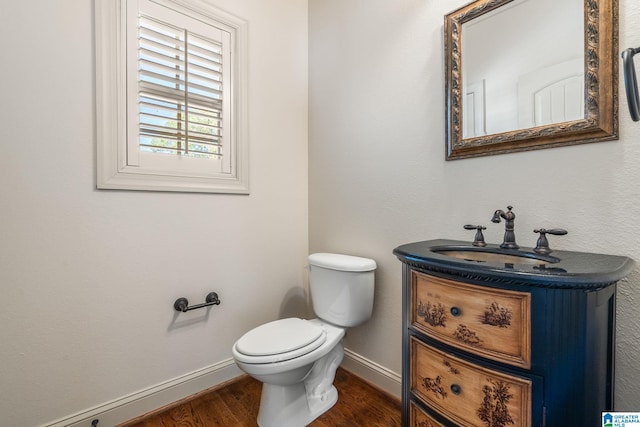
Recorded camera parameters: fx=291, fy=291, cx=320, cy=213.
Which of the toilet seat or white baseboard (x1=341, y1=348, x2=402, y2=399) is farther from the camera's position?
white baseboard (x1=341, y1=348, x2=402, y2=399)

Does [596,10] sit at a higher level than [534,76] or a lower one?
higher

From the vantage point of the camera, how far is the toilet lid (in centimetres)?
125

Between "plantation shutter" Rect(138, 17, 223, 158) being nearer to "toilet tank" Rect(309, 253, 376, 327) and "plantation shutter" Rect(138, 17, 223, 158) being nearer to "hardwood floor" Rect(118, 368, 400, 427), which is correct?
"toilet tank" Rect(309, 253, 376, 327)

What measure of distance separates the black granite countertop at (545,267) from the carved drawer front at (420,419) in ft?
1.61

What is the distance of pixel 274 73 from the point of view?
6.31 feet

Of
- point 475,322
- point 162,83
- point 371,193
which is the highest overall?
point 162,83

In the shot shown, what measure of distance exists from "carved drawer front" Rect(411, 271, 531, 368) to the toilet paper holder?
3.70ft

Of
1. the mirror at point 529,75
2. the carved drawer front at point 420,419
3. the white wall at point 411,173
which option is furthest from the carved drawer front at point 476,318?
the mirror at point 529,75

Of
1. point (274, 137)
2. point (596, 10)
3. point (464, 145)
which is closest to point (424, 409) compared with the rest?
→ point (464, 145)

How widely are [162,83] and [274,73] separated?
712mm

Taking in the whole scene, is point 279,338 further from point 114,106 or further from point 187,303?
point 114,106

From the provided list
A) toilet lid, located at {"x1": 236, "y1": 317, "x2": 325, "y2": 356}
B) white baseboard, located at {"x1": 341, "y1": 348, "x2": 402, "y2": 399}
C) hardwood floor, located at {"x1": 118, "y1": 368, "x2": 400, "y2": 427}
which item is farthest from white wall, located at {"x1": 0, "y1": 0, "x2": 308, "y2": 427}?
white baseboard, located at {"x1": 341, "y1": 348, "x2": 402, "y2": 399}

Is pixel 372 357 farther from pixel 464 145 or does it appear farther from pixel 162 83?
pixel 162 83

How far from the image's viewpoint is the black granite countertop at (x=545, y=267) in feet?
2.26
